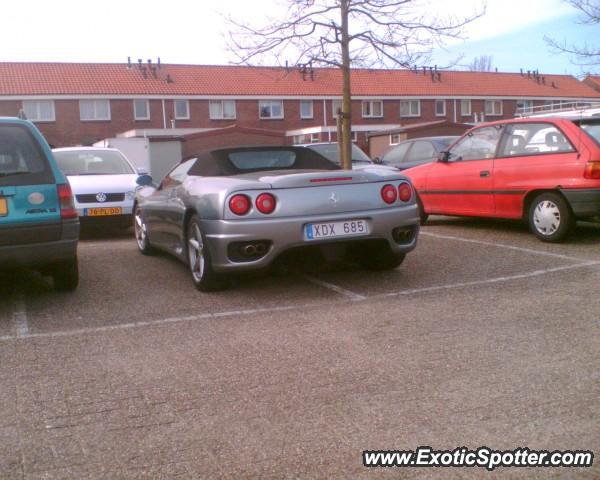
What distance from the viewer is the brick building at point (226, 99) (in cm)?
4191

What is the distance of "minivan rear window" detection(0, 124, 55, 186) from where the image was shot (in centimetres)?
542

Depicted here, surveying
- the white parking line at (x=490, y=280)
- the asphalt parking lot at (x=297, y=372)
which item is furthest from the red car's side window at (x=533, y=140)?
the asphalt parking lot at (x=297, y=372)

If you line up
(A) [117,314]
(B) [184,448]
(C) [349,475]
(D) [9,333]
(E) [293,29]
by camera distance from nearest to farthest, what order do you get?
(C) [349,475] < (B) [184,448] < (D) [9,333] < (A) [117,314] < (E) [293,29]

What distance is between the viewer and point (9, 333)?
15.9 ft

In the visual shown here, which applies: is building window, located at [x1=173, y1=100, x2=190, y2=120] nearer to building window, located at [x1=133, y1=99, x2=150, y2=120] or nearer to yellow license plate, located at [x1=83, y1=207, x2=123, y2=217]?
building window, located at [x1=133, y1=99, x2=150, y2=120]

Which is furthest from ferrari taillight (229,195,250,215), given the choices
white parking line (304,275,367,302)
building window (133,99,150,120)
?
building window (133,99,150,120)

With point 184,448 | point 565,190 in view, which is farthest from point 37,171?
point 565,190

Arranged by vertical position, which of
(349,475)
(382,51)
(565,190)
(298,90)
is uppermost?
(298,90)

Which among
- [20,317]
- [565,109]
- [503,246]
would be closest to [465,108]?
[565,109]

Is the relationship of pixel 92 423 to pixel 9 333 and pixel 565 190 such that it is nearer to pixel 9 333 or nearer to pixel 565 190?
pixel 9 333

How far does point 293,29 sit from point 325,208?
874 centimetres

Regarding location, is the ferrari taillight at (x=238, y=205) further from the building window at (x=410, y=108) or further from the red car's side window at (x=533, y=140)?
the building window at (x=410, y=108)

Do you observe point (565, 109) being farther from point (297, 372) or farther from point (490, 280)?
point (297, 372)

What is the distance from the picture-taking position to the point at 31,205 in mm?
5410
